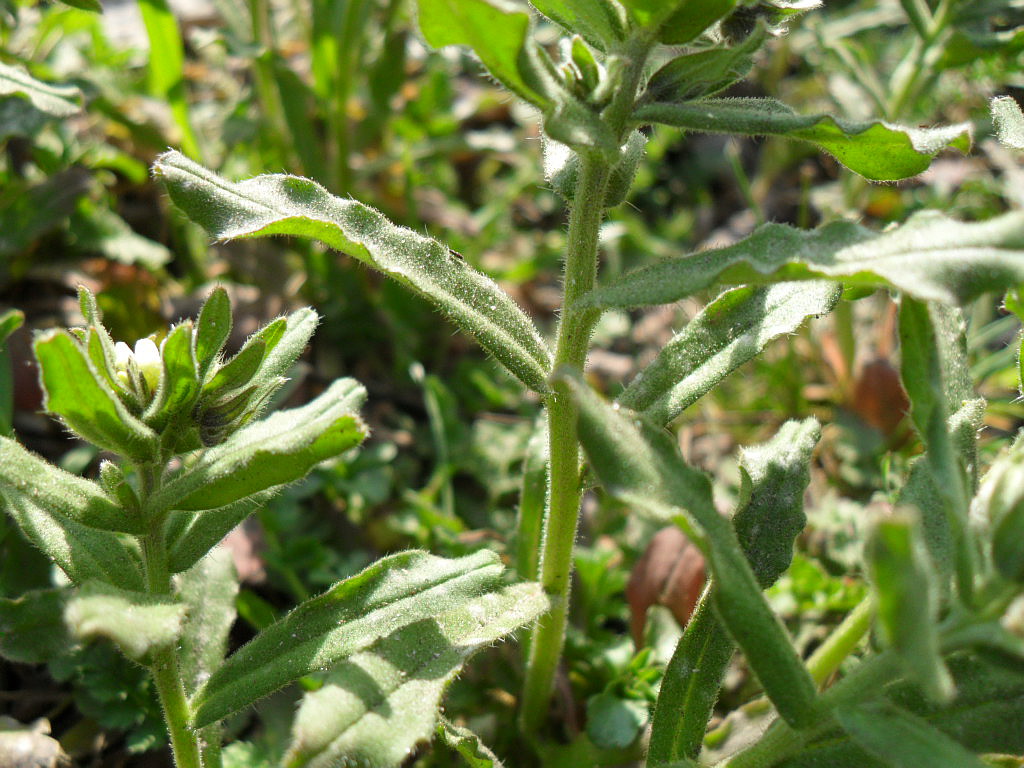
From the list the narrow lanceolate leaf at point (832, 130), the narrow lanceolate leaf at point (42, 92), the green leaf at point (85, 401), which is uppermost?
the narrow lanceolate leaf at point (42, 92)

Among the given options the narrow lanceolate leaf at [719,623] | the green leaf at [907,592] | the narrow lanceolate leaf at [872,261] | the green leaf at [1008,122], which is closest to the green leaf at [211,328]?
the narrow lanceolate leaf at [872,261]

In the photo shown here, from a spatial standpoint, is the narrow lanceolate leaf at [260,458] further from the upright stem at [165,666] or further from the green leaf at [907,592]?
the green leaf at [907,592]

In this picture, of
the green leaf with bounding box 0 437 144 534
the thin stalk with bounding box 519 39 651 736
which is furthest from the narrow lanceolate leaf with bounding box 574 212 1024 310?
the green leaf with bounding box 0 437 144 534

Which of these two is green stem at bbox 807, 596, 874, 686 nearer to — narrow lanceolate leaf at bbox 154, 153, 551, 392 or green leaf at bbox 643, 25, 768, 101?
narrow lanceolate leaf at bbox 154, 153, 551, 392

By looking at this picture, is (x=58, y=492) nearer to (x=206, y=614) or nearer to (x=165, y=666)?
(x=165, y=666)

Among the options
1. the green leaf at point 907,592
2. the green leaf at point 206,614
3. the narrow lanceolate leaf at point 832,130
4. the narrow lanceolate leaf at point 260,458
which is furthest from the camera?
the green leaf at point 206,614

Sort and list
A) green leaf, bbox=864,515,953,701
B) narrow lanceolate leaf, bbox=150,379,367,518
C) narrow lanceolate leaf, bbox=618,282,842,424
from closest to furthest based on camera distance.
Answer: green leaf, bbox=864,515,953,701 < narrow lanceolate leaf, bbox=150,379,367,518 < narrow lanceolate leaf, bbox=618,282,842,424
